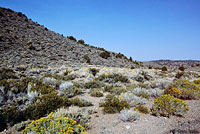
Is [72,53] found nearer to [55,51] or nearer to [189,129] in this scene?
[55,51]

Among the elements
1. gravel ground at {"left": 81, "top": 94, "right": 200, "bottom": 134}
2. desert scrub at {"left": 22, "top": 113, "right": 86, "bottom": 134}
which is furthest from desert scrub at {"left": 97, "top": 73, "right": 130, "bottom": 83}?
desert scrub at {"left": 22, "top": 113, "right": 86, "bottom": 134}

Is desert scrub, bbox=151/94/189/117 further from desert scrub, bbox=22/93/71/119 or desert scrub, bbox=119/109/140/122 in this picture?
desert scrub, bbox=22/93/71/119

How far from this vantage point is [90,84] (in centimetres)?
772

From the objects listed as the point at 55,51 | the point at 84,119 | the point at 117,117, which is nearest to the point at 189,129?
the point at 117,117

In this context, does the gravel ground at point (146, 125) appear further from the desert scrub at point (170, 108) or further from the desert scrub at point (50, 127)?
the desert scrub at point (50, 127)

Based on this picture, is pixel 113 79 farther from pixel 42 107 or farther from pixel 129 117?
pixel 42 107

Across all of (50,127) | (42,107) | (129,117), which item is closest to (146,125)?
(129,117)

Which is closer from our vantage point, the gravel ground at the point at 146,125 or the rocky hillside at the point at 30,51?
the gravel ground at the point at 146,125

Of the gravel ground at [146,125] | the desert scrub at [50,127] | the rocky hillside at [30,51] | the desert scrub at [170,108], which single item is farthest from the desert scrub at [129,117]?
the rocky hillside at [30,51]

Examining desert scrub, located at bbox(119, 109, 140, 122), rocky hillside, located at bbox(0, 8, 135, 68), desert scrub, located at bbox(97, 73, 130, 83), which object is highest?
rocky hillside, located at bbox(0, 8, 135, 68)

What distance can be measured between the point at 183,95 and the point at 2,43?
812 inches

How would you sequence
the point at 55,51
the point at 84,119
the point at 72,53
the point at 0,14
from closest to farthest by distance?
the point at 84,119, the point at 55,51, the point at 72,53, the point at 0,14

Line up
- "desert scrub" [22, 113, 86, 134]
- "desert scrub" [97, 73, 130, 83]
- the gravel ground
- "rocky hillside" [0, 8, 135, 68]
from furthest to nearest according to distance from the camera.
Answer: "rocky hillside" [0, 8, 135, 68] < "desert scrub" [97, 73, 130, 83] < the gravel ground < "desert scrub" [22, 113, 86, 134]

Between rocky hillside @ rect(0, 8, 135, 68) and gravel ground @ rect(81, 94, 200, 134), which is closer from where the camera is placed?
gravel ground @ rect(81, 94, 200, 134)
